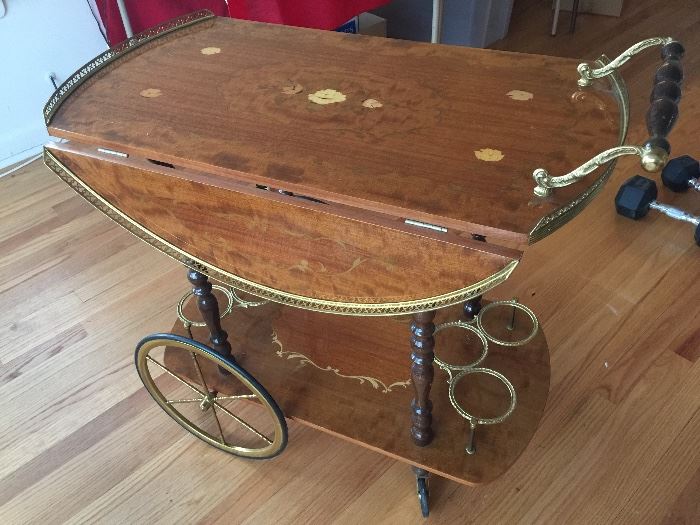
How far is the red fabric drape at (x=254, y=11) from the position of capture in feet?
5.94

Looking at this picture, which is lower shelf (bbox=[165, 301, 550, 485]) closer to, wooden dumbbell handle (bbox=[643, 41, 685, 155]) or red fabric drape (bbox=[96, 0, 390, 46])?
wooden dumbbell handle (bbox=[643, 41, 685, 155])

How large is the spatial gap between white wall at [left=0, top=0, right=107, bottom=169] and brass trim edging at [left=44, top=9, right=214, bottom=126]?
1064 mm

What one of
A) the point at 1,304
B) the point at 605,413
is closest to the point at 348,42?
the point at 605,413

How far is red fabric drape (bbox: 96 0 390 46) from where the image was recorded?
5.94ft

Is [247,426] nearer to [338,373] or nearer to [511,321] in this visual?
[338,373]

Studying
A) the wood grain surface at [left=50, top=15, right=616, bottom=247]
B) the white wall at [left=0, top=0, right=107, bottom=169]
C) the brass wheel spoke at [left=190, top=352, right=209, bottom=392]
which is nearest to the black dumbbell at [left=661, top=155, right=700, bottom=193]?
the wood grain surface at [left=50, top=15, right=616, bottom=247]

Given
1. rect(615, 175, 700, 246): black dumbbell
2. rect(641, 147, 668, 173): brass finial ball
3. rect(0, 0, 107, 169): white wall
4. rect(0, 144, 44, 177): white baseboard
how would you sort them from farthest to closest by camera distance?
rect(0, 144, 44, 177): white baseboard → rect(0, 0, 107, 169): white wall → rect(615, 175, 700, 246): black dumbbell → rect(641, 147, 668, 173): brass finial ball

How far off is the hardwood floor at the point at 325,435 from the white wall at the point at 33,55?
1.56 feet

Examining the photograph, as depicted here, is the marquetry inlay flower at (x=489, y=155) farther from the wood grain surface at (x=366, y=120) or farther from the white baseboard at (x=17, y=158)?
the white baseboard at (x=17, y=158)

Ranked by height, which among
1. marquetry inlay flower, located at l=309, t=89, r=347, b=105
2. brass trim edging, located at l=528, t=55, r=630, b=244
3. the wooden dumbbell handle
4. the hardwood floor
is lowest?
the hardwood floor

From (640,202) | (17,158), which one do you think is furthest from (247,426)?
(17,158)

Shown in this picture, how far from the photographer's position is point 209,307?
1.10 m

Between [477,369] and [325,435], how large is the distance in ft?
1.22

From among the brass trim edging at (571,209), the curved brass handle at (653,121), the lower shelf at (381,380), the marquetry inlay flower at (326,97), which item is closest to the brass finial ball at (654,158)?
the curved brass handle at (653,121)
